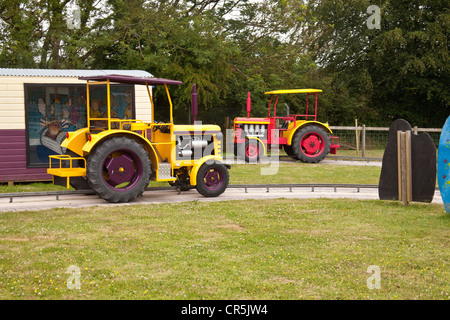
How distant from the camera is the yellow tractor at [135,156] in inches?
399

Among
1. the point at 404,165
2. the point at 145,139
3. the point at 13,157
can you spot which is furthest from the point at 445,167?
the point at 13,157

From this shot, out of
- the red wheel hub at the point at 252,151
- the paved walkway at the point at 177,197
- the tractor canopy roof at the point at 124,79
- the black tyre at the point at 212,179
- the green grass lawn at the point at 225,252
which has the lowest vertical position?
the green grass lawn at the point at 225,252

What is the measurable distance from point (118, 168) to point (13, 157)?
12.6 ft

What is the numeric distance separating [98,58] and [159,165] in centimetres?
1216

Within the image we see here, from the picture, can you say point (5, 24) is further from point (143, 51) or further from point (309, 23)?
point (309, 23)

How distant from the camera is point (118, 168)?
10.4 meters

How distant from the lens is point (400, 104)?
31.9 metres

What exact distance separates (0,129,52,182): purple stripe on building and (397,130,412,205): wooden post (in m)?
8.47

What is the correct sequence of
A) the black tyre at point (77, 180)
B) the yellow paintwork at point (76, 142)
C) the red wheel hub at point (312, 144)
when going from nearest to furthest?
the yellow paintwork at point (76, 142), the black tyre at point (77, 180), the red wheel hub at point (312, 144)

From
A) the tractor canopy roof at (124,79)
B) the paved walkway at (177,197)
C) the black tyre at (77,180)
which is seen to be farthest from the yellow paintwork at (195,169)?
the black tyre at (77,180)

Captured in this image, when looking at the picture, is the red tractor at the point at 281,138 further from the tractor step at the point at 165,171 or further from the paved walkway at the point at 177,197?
the tractor step at the point at 165,171

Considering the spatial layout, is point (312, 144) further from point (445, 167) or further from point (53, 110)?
point (445, 167)

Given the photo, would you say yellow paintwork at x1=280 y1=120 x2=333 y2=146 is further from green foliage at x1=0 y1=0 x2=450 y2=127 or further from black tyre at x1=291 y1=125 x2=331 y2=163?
green foliage at x1=0 y1=0 x2=450 y2=127
